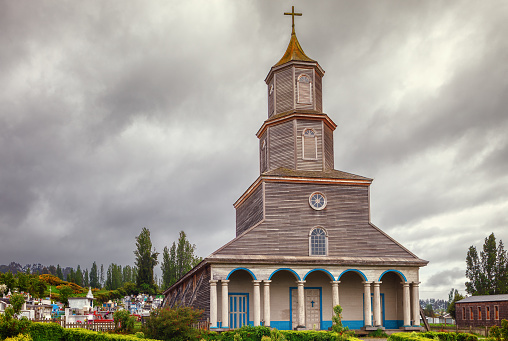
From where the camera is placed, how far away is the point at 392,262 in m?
37.3

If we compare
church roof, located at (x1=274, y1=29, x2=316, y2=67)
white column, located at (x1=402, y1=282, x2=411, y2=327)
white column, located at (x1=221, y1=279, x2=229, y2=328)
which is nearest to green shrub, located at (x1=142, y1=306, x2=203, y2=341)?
white column, located at (x1=221, y1=279, x2=229, y2=328)

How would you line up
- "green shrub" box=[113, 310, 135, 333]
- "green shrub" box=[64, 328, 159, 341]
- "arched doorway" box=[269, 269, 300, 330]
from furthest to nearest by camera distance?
"arched doorway" box=[269, 269, 300, 330] < "green shrub" box=[113, 310, 135, 333] < "green shrub" box=[64, 328, 159, 341]

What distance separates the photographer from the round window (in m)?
38.2

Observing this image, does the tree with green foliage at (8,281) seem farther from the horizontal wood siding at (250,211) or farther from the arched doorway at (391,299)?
the arched doorway at (391,299)

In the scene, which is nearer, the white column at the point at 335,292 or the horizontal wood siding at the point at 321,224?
the white column at the point at 335,292

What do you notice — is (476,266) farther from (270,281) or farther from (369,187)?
(270,281)

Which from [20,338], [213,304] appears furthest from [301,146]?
[20,338]

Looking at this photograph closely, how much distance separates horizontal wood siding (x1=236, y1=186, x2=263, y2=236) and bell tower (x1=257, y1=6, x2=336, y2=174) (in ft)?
9.68

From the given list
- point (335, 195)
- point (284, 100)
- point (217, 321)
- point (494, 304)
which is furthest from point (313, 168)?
point (494, 304)

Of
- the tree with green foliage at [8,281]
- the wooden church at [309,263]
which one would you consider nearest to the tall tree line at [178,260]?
the tree with green foliage at [8,281]

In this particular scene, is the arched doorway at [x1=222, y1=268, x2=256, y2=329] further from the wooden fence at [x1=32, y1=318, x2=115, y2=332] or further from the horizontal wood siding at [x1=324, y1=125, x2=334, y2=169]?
the horizontal wood siding at [x1=324, y1=125, x2=334, y2=169]

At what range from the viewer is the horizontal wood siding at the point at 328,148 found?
4190 cm

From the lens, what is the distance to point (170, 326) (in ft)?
91.2

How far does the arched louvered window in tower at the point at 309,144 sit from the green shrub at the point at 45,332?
21.6m
